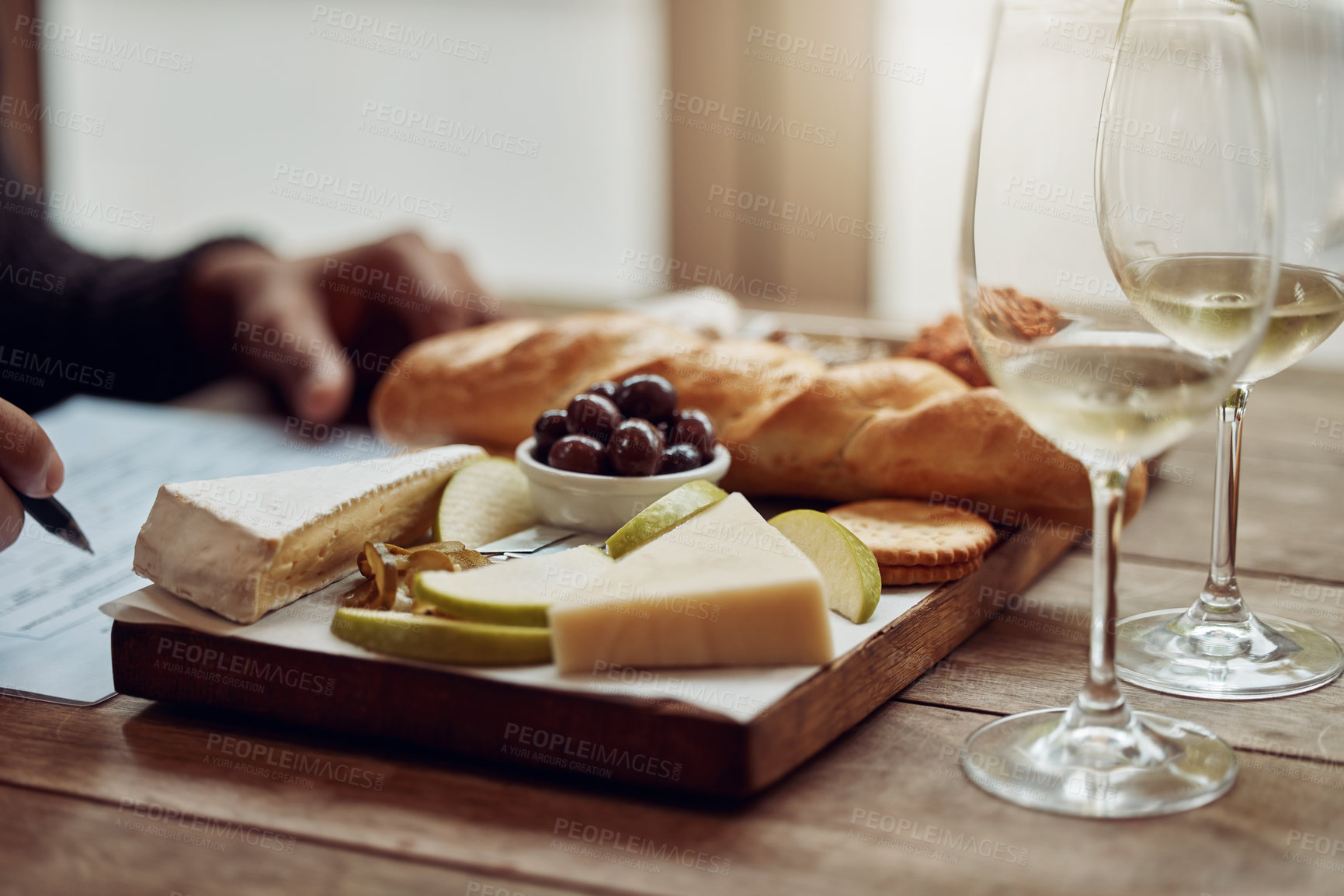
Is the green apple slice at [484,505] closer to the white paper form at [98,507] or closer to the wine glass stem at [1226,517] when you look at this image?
the white paper form at [98,507]

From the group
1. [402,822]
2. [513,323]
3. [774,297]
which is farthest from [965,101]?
[402,822]

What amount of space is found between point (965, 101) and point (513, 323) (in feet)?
6.80

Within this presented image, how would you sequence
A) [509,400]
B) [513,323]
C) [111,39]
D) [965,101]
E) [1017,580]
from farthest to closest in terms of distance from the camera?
A: [111,39] < [965,101] < [513,323] < [509,400] < [1017,580]

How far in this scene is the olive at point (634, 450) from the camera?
3.34ft

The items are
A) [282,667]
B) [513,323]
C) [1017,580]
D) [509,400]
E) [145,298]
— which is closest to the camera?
[282,667]

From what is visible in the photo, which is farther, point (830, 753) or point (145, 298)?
point (145, 298)

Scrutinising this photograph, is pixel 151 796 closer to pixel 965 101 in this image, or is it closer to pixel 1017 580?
pixel 1017 580

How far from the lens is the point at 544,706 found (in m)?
0.72

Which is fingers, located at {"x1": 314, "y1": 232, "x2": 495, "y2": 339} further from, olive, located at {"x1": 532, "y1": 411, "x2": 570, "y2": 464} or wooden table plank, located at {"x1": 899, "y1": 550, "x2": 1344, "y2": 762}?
wooden table plank, located at {"x1": 899, "y1": 550, "x2": 1344, "y2": 762}

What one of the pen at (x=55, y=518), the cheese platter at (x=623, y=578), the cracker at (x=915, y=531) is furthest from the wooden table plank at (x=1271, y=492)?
the pen at (x=55, y=518)

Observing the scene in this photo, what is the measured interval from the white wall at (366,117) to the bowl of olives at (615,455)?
2.49m

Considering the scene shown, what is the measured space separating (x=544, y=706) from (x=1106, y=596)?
1.09 ft

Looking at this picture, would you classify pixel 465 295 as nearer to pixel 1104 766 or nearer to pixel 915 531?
pixel 915 531

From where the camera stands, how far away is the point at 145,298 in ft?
6.06
